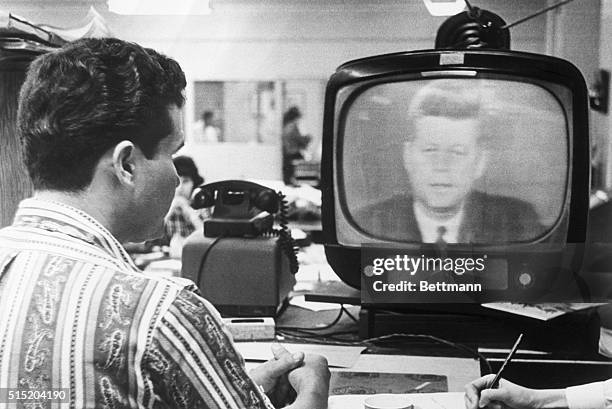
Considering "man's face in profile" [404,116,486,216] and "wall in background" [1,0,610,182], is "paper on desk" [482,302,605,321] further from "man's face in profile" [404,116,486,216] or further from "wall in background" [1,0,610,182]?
"wall in background" [1,0,610,182]

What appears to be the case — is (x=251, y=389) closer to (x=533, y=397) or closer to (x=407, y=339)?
(x=533, y=397)

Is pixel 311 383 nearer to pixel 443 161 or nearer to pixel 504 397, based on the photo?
pixel 504 397

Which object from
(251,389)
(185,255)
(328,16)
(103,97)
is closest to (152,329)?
(251,389)

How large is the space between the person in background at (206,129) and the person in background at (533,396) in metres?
3.68

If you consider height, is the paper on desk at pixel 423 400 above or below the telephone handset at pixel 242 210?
below

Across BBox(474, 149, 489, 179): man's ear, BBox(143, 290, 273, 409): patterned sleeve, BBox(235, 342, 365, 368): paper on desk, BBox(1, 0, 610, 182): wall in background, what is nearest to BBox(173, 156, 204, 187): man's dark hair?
BBox(1, 0, 610, 182): wall in background

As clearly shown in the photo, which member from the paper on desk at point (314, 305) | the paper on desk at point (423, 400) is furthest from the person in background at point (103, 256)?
the paper on desk at point (314, 305)

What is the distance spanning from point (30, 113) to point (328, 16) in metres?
2.82

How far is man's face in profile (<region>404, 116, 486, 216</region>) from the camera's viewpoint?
51.9 inches

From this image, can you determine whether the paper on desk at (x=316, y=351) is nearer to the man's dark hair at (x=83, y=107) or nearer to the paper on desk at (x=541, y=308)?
the paper on desk at (x=541, y=308)

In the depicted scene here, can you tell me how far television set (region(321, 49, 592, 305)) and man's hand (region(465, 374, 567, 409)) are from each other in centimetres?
27

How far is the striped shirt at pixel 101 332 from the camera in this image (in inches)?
26.3

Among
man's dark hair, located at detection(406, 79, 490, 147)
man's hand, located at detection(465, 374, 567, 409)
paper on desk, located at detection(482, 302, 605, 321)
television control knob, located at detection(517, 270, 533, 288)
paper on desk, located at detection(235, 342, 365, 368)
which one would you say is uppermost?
man's dark hair, located at detection(406, 79, 490, 147)

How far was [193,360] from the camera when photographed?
2.26 feet
